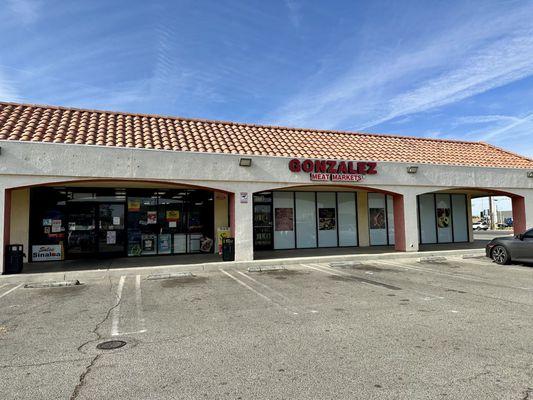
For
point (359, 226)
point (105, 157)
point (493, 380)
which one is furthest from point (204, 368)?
point (359, 226)

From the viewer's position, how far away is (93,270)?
11.8 meters

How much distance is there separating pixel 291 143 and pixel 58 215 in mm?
10028

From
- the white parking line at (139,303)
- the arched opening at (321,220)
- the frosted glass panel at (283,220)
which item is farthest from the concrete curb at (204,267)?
the frosted glass panel at (283,220)

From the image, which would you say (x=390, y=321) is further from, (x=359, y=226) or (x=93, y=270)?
(x=359, y=226)

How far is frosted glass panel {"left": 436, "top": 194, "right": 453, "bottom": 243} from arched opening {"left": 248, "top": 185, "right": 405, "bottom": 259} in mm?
3220

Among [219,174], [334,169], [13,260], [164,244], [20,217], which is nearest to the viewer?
[13,260]

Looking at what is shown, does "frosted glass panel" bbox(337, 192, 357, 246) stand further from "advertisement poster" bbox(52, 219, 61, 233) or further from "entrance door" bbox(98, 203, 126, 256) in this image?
"advertisement poster" bbox(52, 219, 61, 233)

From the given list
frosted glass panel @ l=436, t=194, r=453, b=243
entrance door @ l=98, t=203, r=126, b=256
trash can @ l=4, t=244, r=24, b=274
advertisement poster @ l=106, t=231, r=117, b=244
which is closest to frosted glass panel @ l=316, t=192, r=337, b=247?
frosted glass panel @ l=436, t=194, r=453, b=243

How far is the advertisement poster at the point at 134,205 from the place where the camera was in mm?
15820

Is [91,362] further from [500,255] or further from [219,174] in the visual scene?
[500,255]

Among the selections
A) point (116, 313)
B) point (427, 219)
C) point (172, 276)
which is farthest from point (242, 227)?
point (427, 219)

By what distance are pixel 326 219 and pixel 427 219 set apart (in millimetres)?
6272

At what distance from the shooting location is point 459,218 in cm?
2161

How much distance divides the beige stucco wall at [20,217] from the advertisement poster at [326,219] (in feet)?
41.6
